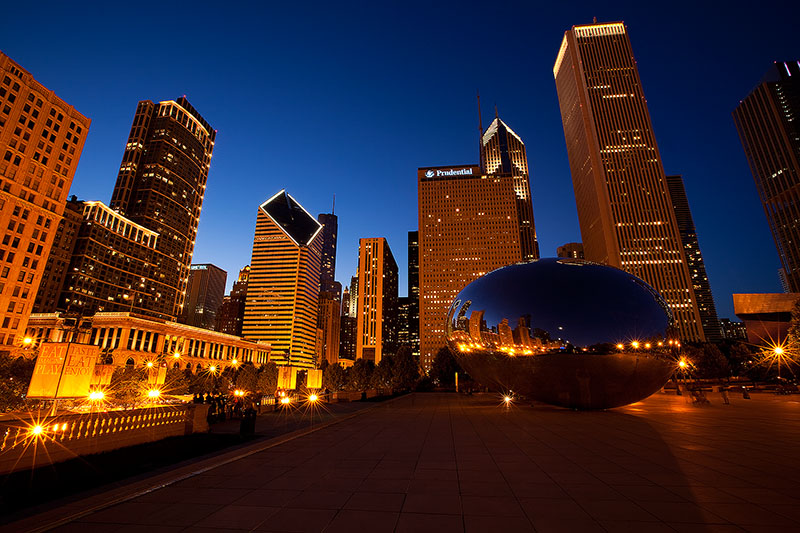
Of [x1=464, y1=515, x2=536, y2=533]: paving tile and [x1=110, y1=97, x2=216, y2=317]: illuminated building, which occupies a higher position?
[x1=110, y1=97, x2=216, y2=317]: illuminated building

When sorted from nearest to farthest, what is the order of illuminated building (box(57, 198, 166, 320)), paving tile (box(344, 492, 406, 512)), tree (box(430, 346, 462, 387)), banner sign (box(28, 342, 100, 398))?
1. paving tile (box(344, 492, 406, 512))
2. banner sign (box(28, 342, 100, 398))
3. tree (box(430, 346, 462, 387))
4. illuminated building (box(57, 198, 166, 320))

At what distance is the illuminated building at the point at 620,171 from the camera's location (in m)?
120

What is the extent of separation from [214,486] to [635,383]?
17.5 meters

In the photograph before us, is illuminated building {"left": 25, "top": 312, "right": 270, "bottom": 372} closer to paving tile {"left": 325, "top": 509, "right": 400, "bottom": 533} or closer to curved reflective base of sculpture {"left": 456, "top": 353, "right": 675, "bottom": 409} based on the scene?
curved reflective base of sculpture {"left": 456, "top": 353, "right": 675, "bottom": 409}

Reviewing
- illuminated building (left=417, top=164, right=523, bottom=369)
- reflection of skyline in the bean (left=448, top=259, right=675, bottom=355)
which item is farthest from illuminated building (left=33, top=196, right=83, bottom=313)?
reflection of skyline in the bean (left=448, top=259, right=675, bottom=355)

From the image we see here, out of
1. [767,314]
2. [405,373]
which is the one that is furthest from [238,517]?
[767,314]

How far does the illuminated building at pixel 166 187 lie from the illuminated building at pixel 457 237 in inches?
4320

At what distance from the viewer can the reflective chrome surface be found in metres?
16.0

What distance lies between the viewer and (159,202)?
15175 centimetres

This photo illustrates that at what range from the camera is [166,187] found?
6156 inches

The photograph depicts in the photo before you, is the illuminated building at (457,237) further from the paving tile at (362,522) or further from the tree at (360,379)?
the paving tile at (362,522)

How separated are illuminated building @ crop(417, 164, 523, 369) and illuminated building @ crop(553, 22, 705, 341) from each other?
3390cm

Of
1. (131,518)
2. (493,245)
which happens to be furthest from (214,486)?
(493,245)

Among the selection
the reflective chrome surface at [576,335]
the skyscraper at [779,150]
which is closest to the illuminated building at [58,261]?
the reflective chrome surface at [576,335]
